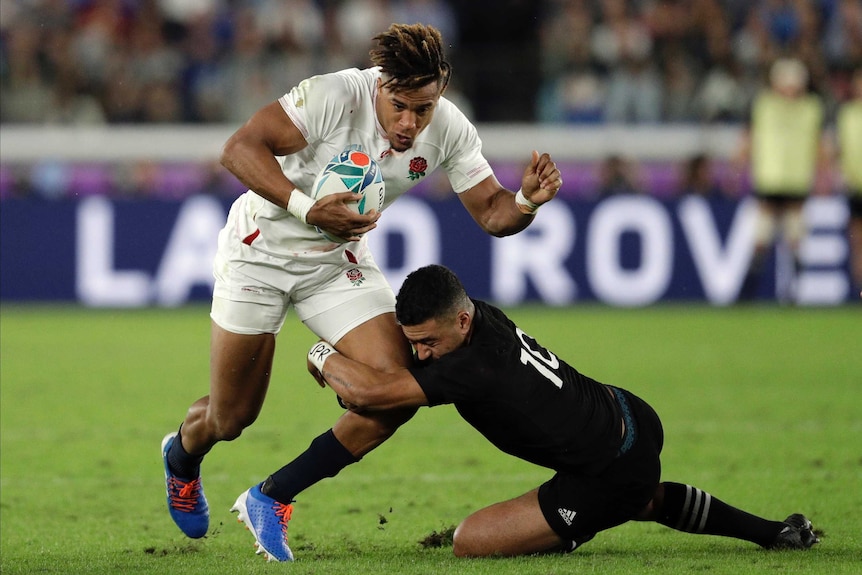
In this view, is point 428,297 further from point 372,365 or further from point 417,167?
point 417,167

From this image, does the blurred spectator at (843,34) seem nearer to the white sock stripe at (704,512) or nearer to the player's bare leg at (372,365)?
the white sock stripe at (704,512)

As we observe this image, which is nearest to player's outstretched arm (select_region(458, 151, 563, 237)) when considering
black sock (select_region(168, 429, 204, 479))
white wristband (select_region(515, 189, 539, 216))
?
white wristband (select_region(515, 189, 539, 216))

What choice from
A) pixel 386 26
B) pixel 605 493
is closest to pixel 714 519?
pixel 605 493

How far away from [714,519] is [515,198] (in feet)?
4.92

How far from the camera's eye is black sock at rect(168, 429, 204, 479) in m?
5.80

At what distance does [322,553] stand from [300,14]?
1278 centimetres

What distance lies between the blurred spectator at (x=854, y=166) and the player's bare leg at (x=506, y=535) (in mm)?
9933

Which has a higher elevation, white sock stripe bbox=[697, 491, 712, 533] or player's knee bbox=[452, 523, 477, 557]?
white sock stripe bbox=[697, 491, 712, 533]

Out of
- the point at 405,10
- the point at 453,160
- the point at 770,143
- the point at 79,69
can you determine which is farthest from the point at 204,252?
the point at 453,160

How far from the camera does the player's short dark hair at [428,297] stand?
488 cm

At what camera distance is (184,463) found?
5809 mm

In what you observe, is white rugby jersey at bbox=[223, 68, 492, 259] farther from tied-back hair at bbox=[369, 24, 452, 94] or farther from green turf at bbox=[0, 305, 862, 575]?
green turf at bbox=[0, 305, 862, 575]

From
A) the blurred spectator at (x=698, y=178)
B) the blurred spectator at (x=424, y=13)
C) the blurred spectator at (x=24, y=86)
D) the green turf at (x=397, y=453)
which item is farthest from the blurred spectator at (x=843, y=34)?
the blurred spectator at (x=24, y=86)

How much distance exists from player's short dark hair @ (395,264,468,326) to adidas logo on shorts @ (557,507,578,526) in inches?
34.0
